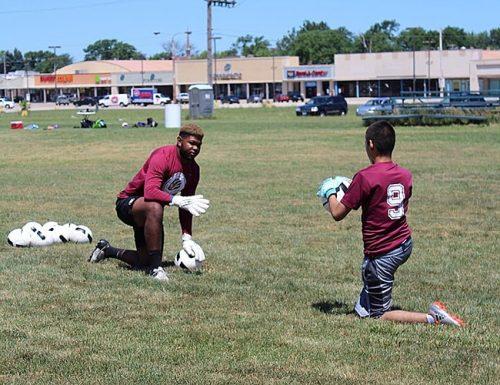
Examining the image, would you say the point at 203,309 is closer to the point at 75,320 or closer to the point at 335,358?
the point at 75,320

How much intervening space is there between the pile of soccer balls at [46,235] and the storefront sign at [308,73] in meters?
116

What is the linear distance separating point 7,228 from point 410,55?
109 meters

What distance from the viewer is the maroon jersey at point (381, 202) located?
7.06 m

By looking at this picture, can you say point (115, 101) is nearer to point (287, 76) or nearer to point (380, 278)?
point (287, 76)

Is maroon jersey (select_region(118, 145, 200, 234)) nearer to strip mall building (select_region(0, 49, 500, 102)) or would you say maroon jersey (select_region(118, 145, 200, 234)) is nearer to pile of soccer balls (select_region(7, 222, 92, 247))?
pile of soccer balls (select_region(7, 222, 92, 247))

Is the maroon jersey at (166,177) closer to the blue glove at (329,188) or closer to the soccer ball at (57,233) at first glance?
the blue glove at (329,188)

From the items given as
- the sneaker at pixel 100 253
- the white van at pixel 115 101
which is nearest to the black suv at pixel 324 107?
the white van at pixel 115 101

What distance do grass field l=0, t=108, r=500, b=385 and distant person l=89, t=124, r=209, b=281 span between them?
12.8 inches

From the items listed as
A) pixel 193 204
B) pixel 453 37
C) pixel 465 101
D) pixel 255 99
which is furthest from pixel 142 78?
pixel 193 204

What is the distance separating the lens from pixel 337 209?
709cm

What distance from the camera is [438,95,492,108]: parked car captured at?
44.1m

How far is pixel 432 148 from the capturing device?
28281 millimetres

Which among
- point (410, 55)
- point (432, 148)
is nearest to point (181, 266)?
point (432, 148)

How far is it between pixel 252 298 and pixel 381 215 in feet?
5.02
